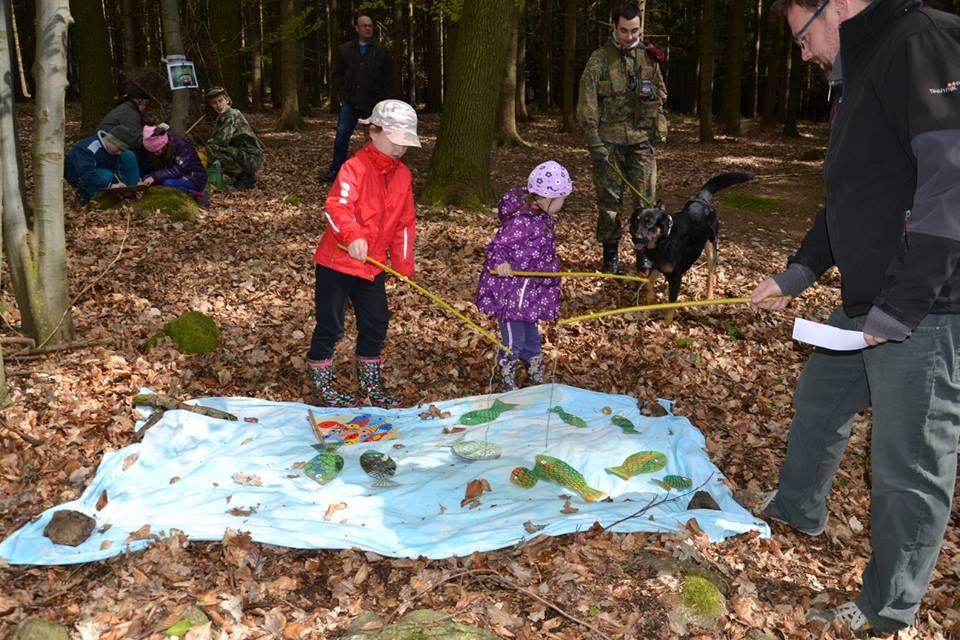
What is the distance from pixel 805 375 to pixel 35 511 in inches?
167

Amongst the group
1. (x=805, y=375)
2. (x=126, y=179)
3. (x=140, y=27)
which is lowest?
(x=805, y=375)

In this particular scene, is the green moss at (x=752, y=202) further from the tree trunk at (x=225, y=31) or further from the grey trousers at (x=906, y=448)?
the tree trunk at (x=225, y=31)

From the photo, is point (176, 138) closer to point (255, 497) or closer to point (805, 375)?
point (255, 497)

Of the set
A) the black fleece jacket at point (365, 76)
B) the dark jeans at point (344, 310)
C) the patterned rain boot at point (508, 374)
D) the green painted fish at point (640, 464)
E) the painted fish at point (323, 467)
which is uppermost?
the black fleece jacket at point (365, 76)

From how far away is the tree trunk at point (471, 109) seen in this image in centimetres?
982

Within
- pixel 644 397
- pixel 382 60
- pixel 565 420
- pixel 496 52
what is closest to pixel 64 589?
pixel 565 420

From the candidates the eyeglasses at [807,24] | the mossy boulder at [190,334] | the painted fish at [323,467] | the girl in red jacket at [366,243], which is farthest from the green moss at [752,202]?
the painted fish at [323,467]

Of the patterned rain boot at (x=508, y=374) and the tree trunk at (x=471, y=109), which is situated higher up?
the tree trunk at (x=471, y=109)

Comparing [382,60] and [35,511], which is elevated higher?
[382,60]

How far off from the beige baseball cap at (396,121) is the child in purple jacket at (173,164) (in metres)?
5.83

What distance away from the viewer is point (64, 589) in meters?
3.61

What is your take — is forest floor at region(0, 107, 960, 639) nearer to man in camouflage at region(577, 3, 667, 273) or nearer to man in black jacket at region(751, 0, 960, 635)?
man in black jacket at region(751, 0, 960, 635)

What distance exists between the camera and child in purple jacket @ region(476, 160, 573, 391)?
5.48 metres

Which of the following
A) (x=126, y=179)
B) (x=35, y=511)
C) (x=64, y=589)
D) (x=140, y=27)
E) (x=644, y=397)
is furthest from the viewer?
(x=140, y=27)
